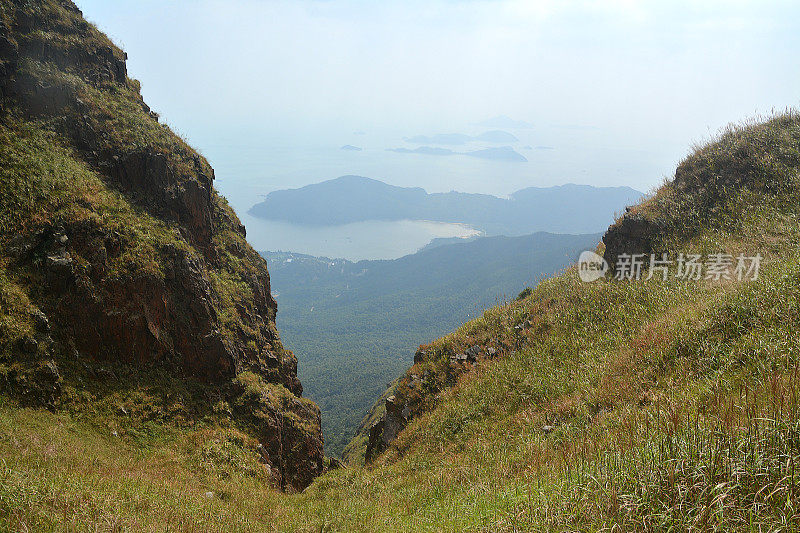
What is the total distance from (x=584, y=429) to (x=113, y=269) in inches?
563

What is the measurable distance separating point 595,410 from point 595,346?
3255 millimetres

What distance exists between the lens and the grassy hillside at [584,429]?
3.65 metres

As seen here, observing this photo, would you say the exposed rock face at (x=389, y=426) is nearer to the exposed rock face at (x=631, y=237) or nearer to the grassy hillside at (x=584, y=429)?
the grassy hillside at (x=584, y=429)

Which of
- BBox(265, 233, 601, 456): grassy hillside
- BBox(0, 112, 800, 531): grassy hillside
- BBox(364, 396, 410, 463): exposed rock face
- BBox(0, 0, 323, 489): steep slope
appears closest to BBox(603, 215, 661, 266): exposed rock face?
BBox(0, 112, 800, 531): grassy hillside

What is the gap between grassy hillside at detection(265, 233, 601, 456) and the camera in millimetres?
77312

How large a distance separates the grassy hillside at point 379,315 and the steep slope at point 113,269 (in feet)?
120

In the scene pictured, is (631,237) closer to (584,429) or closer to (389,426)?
(584,429)

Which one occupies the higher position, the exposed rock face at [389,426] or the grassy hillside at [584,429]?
the grassy hillside at [584,429]

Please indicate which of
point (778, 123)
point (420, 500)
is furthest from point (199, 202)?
point (778, 123)

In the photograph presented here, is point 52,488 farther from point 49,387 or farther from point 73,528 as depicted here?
point 49,387

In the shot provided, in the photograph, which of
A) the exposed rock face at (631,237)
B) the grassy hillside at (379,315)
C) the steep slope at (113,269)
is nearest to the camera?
the steep slope at (113,269)

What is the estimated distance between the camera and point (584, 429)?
7.08 metres

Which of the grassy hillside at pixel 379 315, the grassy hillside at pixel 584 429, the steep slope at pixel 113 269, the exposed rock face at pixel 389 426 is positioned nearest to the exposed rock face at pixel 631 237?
the grassy hillside at pixel 584 429

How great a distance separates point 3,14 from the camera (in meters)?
15.5
